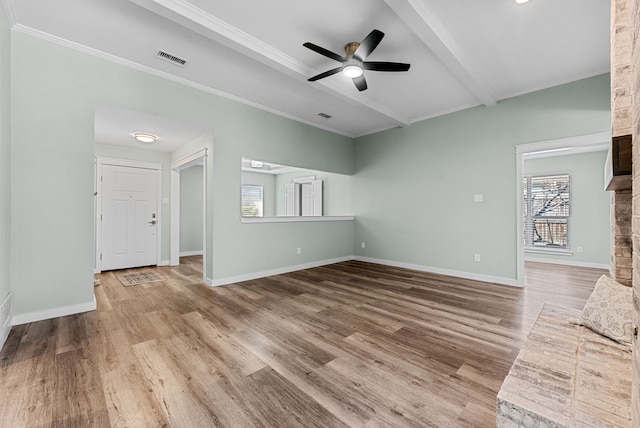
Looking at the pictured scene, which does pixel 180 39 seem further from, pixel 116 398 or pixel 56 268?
pixel 116 398

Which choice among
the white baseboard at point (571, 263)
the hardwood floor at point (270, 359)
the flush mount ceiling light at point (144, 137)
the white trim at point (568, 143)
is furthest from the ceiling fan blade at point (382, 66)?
the white baseboard at point (571, 263)

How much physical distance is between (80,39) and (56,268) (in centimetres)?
232

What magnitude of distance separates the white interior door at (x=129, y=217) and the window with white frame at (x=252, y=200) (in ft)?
10.7

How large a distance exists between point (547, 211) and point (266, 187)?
7477 mm

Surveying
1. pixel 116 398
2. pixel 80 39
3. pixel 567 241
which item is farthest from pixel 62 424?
pixel 567 241

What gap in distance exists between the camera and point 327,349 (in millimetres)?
2141

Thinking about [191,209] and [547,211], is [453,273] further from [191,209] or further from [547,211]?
[191,209]

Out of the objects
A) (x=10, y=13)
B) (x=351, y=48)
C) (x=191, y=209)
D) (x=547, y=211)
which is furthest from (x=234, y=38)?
(x=547, y=211)

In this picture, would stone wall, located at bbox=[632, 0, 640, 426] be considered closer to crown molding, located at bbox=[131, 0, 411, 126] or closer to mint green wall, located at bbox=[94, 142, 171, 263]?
crown molding, located at bbox=[131, 0, 411, 126]

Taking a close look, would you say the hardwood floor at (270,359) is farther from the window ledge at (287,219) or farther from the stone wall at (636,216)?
the window ledge at (287,219)

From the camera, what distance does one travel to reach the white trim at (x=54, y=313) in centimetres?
257

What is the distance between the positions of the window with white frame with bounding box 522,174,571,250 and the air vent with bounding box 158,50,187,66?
659 cm

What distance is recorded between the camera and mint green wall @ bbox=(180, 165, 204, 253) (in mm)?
6633

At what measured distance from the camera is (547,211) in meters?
6.09
